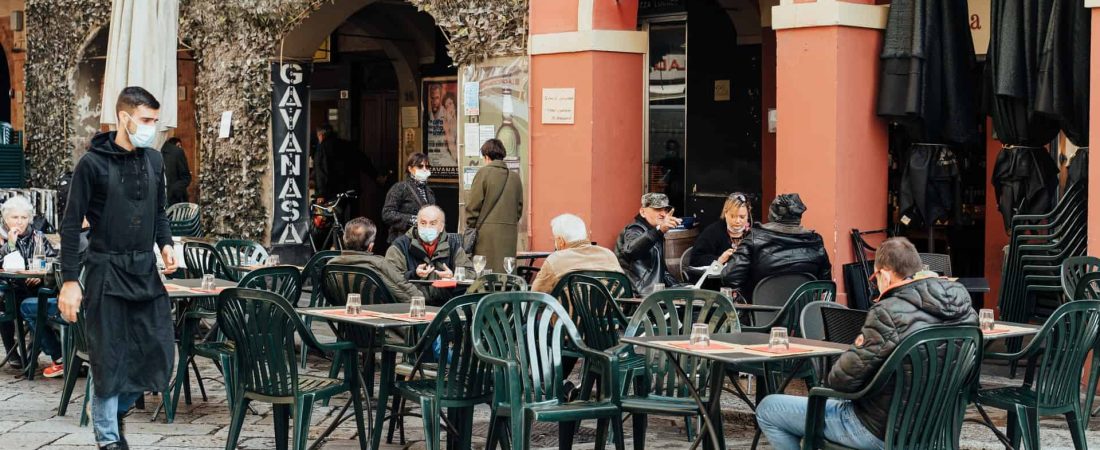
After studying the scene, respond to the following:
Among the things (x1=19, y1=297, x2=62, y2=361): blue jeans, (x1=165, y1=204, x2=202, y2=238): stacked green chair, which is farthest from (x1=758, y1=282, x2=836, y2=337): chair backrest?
(x1=165, y1=204, x2=202, y2=238): stacked green chair

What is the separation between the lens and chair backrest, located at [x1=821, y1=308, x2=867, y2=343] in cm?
689

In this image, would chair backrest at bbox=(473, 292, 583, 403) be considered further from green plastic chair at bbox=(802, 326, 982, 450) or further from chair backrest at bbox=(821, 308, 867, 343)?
green plastic chair at bbox=(802, 326, 982, 450)

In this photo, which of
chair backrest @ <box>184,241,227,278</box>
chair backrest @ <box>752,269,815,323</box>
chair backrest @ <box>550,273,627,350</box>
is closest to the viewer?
chair backrest @ <box>550,273,627,350</box>

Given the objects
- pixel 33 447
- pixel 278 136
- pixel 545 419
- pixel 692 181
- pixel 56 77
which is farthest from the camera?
pixel 56 77

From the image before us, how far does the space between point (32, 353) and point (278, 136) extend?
6044 mm

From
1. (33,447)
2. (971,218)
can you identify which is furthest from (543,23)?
(33,447)

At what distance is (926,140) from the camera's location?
1082cm

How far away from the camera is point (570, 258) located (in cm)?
877

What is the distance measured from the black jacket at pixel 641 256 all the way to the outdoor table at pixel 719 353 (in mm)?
3432

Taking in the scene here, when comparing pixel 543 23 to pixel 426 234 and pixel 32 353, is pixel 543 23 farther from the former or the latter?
pixel 32 353

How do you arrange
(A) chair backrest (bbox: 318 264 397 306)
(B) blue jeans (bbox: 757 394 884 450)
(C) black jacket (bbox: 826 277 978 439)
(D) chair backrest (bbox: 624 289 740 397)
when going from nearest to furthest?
(C) black jacket (bbox: 826 277 978 439), (B) blue jeans (bbox: 757 394 884 450), (D) chair backrest (bbox: 624 289 740 397), (A) chair backrest (bbox: 318 264 397 306)

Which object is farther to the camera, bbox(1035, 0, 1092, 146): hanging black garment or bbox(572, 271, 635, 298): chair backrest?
bbox(1035, 0, 1092, 146): hanging black garment

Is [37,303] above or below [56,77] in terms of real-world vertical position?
below

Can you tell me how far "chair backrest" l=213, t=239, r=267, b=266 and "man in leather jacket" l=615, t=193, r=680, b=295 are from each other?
8.87 ft
